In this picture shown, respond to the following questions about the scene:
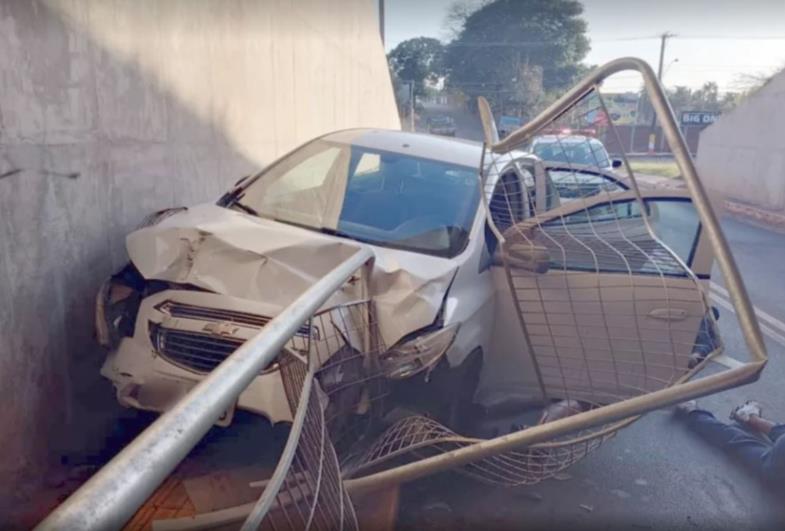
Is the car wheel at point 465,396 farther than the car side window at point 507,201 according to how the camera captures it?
No

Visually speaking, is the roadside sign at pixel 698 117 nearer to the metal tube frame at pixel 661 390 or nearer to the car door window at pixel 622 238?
the car door window at pixel 622 238

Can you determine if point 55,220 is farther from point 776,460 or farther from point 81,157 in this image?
point 776,460

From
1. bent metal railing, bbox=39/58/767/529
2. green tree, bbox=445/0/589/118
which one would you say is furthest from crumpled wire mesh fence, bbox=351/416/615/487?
green tree, bbox=445/0/589/118

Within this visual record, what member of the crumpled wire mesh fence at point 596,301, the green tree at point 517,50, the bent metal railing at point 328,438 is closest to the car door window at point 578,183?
the crumpled wire mesh fence at point 596,301

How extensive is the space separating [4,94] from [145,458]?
2882 millimetres

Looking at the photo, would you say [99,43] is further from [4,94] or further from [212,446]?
[212,446]

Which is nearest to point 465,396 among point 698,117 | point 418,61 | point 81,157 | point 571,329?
point 571,329

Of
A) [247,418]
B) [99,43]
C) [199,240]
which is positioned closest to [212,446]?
[247,418]

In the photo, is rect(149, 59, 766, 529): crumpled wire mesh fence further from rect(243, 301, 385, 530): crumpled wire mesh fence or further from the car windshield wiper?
the car windshield wiper

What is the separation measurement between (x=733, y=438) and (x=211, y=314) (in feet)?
10.3

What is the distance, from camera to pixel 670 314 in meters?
3.64

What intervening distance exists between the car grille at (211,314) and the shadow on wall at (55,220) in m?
0.73

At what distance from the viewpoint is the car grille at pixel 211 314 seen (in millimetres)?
3043

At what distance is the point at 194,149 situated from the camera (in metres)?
5.70
